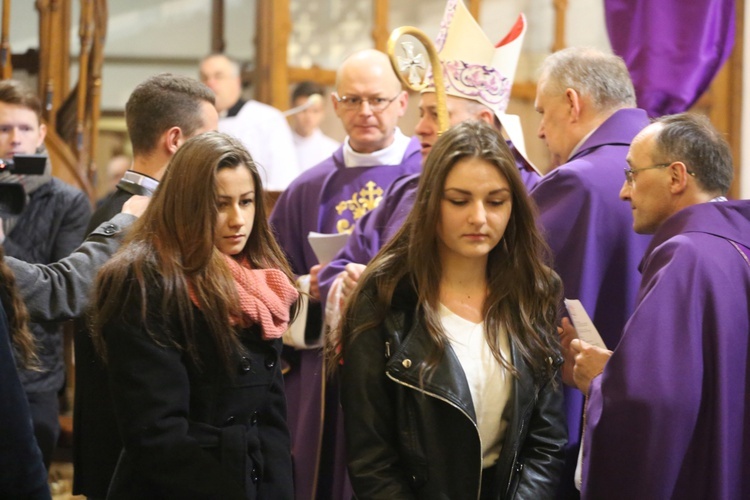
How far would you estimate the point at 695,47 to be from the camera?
3992 millimetres

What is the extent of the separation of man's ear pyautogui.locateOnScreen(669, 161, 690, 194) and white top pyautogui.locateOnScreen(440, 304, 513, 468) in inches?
25.7

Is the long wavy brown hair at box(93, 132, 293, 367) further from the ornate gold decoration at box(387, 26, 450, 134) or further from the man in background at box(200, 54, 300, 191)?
the man in background at box(200, 54, 300, 191)

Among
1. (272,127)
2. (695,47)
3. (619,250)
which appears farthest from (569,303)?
(272,127)

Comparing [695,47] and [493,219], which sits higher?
[695,47]

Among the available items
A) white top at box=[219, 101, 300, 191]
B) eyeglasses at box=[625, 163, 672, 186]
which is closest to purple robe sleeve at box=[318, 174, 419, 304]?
eyeglasses at box=[625, 163, 672, 186]

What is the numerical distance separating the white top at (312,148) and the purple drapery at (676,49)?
373cm

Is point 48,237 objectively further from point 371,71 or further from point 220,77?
point 220,77

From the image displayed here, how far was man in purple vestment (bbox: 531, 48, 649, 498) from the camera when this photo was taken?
3.26 m

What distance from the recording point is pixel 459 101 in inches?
155

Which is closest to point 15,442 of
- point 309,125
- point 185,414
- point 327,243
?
point 185,414

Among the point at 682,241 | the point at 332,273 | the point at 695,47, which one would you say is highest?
the point at 695,47

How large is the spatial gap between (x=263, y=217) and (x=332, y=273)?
120 centimetres

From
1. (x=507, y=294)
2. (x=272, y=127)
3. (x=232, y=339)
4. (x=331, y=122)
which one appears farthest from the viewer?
(x=331, y=122)

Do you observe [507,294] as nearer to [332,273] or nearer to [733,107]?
[332,273]
